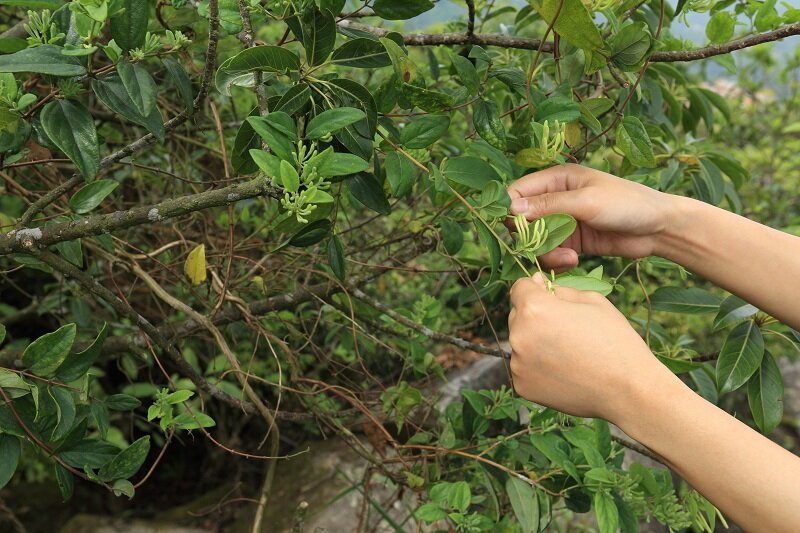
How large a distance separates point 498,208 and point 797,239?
1.89ft

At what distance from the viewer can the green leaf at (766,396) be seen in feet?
3.63

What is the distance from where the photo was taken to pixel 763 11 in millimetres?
958

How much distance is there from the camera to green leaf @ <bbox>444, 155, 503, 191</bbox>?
3.12 feet

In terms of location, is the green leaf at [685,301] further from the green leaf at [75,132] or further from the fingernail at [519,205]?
the green leaf at [75,132]

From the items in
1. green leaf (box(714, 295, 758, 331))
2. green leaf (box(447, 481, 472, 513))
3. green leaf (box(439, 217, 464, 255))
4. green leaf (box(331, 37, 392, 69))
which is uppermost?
green leaf (box(331, 37, 392, 69))

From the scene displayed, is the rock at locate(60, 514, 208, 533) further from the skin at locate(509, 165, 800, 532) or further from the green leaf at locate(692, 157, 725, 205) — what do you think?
the green leaf at locate(692, 157, 725, 205)

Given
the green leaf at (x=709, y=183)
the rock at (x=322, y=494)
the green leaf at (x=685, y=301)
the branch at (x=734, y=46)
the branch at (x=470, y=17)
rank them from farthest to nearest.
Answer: the rock at (x=322, y=494) < the green leaf at (x=709, y=183) < the green leaf at (x=685, y=301) < the branch at (x=470, y=17) < the branch at (x=734, y=46)

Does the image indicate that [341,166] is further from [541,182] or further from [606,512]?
[606,512]

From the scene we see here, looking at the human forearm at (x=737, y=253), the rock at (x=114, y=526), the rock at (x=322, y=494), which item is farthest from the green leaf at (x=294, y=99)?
the rock at (x=114, y=526)

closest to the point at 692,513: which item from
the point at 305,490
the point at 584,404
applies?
the point at 584,404

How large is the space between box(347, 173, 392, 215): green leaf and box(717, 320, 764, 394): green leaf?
66 centimetres

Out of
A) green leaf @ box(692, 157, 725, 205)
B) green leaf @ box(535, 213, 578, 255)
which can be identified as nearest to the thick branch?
green leaf @ box(535, 213, 578, 255)

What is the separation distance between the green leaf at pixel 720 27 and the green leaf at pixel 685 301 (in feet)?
1.57

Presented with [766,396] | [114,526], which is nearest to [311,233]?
[766,396]
